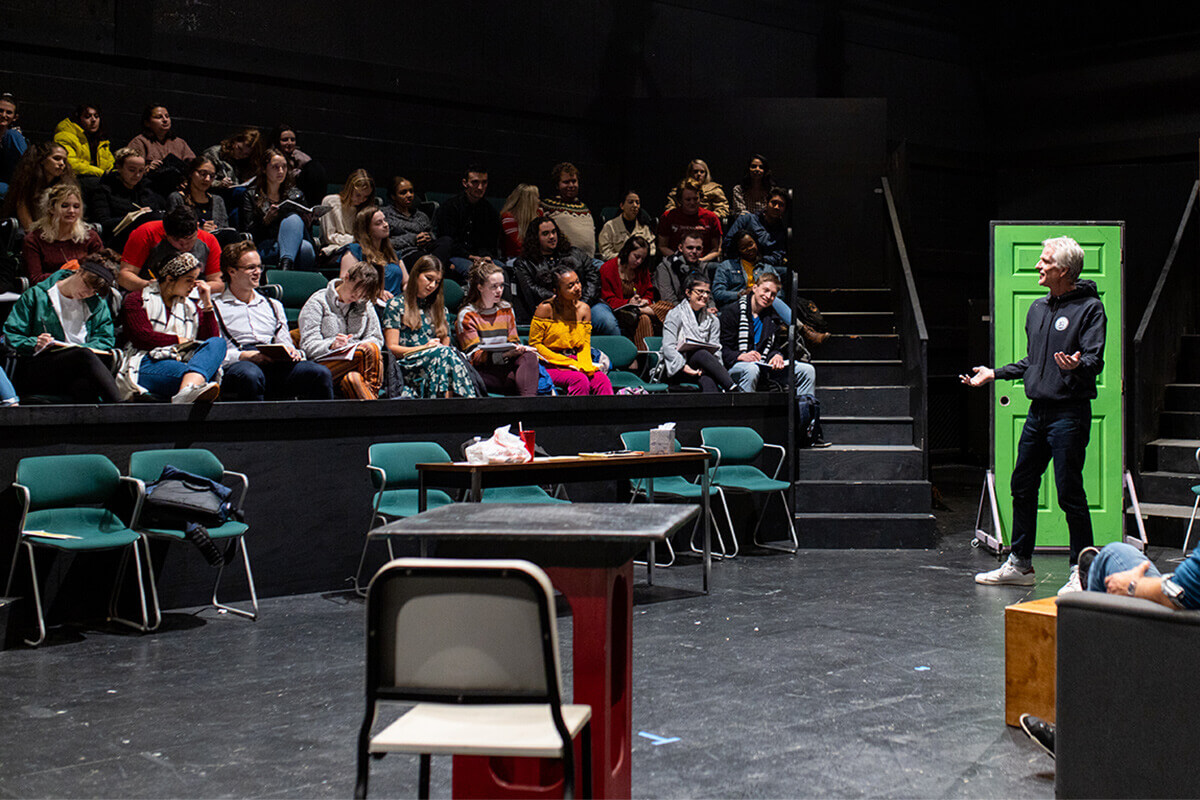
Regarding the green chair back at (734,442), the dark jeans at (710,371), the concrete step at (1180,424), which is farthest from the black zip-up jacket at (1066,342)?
the concrete step at (1180,424)

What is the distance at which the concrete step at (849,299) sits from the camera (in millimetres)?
10336

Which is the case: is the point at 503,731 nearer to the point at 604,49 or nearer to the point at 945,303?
the point at 604,49

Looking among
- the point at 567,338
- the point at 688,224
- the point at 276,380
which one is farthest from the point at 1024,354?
the point at 276,380

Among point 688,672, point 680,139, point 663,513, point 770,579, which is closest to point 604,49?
point 680,139

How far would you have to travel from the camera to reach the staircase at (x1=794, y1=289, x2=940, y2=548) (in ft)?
24.8

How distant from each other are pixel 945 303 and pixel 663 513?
10746mm

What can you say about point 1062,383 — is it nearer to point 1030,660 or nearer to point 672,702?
point 1030,660

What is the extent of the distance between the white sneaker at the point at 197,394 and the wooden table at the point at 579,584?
3221 millimetres

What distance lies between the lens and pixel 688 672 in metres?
4.31

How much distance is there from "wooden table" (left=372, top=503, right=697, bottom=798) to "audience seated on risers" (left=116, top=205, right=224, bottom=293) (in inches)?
170

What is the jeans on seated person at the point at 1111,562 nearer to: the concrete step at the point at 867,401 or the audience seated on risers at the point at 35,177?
the concrete step at the point at 867,401

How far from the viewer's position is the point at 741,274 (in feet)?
29.9

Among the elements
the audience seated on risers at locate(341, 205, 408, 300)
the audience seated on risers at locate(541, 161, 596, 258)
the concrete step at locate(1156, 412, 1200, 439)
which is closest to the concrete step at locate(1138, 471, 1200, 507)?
the concrete step at locate(1156, 412, 1200, 439)

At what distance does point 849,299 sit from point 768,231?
125 centimetres
